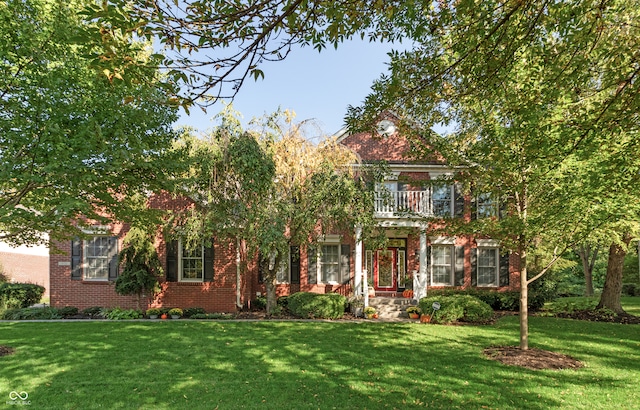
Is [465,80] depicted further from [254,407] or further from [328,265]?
[328,265]

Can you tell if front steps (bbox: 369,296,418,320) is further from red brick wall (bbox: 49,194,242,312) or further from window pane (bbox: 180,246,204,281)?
window pane (bbox: 180,246,204,281)

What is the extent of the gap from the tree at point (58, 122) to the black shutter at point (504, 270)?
14.6 m

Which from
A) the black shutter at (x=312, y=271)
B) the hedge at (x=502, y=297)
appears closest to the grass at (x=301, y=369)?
the hedge at (x=502, y=297)

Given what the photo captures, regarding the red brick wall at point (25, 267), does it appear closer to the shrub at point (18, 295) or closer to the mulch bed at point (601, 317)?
the shrub at point (18, 295)

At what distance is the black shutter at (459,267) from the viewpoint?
16.3 m

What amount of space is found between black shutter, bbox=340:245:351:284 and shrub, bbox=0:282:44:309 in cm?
1282

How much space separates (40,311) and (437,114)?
1452cm

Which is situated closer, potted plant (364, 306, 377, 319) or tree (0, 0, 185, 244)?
tree (0, 0, 185, 244)

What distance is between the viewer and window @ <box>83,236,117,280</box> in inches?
561

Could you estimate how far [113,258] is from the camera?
1416cm

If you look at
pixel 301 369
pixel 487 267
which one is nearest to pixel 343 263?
pixel 487 267

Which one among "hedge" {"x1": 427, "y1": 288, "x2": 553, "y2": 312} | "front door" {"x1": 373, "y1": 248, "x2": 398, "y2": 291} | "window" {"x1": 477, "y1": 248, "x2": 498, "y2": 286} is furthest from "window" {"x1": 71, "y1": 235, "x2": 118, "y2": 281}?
"window" {"x1": 477, "y1": 248, "x2": 498, "y2": 286}

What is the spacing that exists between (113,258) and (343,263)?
30.1ft

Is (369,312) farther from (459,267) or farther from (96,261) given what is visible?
(96,261)
